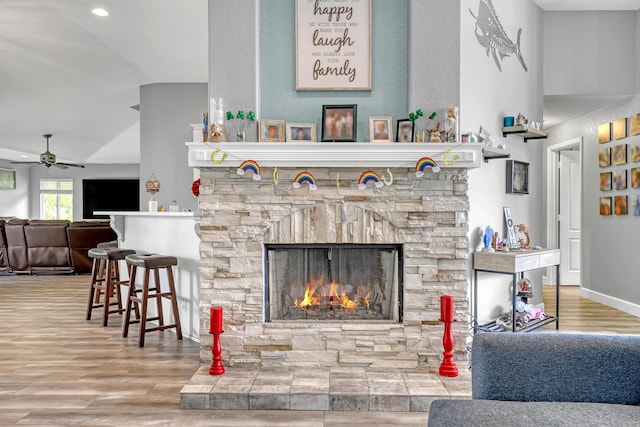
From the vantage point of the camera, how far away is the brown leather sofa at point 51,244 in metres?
7.69

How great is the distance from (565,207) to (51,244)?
7.96 m

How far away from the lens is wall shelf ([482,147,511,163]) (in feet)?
12.4

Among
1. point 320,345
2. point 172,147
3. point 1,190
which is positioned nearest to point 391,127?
point 320,345

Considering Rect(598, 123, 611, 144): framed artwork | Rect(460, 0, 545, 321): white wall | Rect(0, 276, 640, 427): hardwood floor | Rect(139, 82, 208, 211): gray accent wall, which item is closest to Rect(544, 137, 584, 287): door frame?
Rect(598, 123, 611, 144): framed artwork

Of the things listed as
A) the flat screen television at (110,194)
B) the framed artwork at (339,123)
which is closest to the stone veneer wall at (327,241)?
the framed artwork at (339,123)

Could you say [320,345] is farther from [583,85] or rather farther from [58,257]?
[58,257]

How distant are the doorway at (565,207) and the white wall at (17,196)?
41.1 feet

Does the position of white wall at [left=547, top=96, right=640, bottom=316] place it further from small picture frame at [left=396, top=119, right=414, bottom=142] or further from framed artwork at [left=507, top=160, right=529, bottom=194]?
small picture frame at [left=396, top=119, right=414, bottom=142]

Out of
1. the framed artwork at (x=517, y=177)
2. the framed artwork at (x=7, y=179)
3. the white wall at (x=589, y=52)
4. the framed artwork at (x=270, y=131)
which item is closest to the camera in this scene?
the framed artwork at (x=270, y=131)

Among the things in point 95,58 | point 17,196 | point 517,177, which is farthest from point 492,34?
point 17,196

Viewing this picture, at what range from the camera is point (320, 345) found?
3.07 metres

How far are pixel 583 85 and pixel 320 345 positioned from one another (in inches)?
156

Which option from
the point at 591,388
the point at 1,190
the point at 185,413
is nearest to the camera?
the point at 591,388

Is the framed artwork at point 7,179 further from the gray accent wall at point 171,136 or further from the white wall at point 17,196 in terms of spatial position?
the gray accent wall at point 171,136
